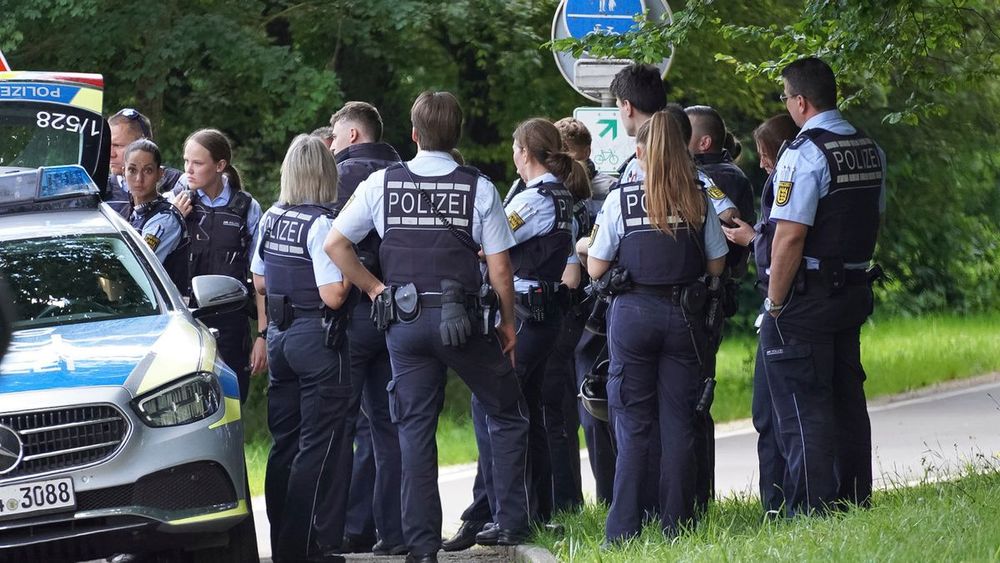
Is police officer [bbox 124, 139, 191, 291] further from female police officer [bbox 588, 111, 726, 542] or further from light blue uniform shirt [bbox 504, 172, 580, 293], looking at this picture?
female police officer [bbox 588, 111, 726, 542]

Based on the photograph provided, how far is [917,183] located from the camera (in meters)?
17.7

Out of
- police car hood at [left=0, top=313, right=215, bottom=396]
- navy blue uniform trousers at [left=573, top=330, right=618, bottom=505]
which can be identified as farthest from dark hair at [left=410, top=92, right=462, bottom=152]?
navy blue uniform trousers at [left=573, top=330, right=618, bottom=505]

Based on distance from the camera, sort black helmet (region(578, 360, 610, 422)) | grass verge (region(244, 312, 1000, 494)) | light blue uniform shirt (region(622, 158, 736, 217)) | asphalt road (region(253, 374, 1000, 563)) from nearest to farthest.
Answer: light blue uniform shirt (region(622, 158, 736, 217)) < black helmet (region(578, 360, 610, 422)) < asphalt road (region(253, 374, 1000, 563)) < grass verge (region(244, 312, 1000, 494))

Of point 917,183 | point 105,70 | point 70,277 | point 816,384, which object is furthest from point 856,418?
point 917,183

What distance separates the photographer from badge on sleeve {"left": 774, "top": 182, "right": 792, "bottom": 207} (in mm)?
7094

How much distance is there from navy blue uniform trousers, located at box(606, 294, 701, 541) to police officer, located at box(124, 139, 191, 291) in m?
2.68

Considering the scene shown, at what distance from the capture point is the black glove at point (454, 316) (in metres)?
6.88

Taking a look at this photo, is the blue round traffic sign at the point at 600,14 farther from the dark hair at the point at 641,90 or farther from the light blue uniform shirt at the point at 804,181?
the light blue uniform shirt at the point at 804,181

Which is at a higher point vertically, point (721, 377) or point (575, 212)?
point (575, 212)

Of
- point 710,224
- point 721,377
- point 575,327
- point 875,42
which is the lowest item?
point 721,377

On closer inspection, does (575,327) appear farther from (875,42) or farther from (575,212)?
(875,42)

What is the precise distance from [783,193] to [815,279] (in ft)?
1.29

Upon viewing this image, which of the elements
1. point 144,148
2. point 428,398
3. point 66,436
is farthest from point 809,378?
point 144,148

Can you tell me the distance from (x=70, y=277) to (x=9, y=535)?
157 centimetres
